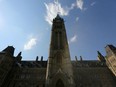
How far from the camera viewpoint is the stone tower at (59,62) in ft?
101

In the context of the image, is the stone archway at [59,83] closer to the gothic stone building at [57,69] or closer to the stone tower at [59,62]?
the stone tower at [59,62]

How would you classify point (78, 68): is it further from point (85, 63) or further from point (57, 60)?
point (57, 60)

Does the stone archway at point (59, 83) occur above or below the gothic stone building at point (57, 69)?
below

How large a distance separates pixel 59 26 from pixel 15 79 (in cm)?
2333

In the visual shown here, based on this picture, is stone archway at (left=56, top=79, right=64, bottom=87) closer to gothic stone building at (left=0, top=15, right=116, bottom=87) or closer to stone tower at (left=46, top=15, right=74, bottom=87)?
stone tower at (left=46, top=15, right=74, bottom=87)

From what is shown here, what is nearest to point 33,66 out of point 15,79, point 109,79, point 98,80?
point 15,79

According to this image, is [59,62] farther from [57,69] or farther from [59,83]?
[59,83]

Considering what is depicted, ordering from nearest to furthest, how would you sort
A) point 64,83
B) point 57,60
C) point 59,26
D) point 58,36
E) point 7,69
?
point 64,83, point 57,60, point 7,69, point 58,36, point 59,26

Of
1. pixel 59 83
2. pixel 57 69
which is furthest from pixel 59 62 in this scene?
pixel 59 83

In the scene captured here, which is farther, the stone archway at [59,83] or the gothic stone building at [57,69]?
the gothic stone building at [57,69]

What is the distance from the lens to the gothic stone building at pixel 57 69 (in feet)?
113

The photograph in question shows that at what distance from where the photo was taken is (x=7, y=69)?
1548 inches

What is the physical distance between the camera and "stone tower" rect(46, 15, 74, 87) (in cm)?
3069

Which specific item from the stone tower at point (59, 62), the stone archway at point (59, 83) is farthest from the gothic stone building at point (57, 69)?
the stone archway at point (59, 83)
